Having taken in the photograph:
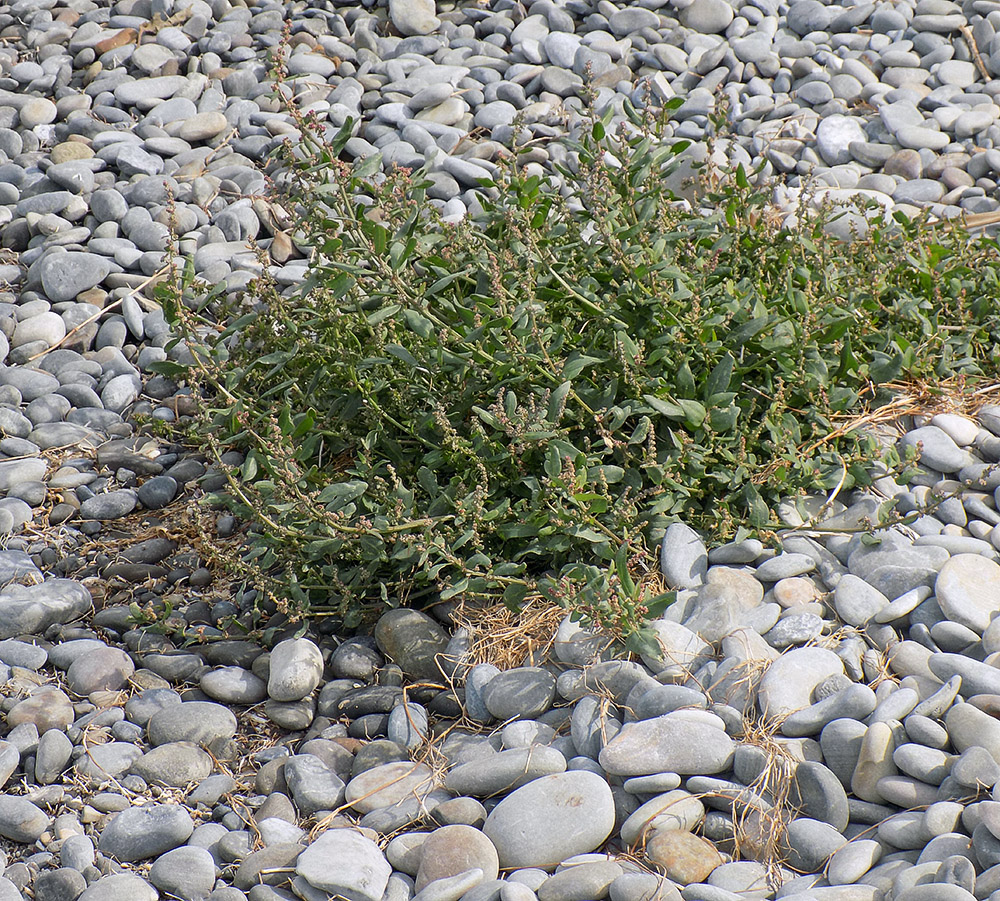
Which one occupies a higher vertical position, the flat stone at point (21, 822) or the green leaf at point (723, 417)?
the green leaf at point (723, 417)

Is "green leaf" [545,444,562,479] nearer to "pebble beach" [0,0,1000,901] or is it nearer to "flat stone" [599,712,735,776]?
"pebble beach" [0,0,1000,901]

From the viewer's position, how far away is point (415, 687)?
264 cm

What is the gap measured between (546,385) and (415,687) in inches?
33.4

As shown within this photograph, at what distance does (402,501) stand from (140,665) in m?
0.85

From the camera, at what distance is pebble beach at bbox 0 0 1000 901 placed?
2.03 meters

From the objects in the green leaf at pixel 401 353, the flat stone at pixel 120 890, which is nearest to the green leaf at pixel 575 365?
the green leaf at pixel 401 353

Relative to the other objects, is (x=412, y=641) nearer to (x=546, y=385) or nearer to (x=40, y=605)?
(x=546, y=385)

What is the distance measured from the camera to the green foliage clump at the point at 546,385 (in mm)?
2564

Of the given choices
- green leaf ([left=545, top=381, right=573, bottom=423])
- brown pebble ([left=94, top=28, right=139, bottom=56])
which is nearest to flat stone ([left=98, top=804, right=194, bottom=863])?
green leaf ([left=545, top=381, right=573, bottom=423])

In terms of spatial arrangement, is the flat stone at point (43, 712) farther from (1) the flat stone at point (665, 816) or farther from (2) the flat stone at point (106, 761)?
(1) the flat stone at point (665, 816)

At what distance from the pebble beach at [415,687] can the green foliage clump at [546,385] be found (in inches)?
6.2

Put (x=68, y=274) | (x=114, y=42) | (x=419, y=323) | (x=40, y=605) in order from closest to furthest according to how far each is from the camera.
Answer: (x=419, y=323)
(x=40, y=605)
(x=68, y=274)
(x=114, y=42)

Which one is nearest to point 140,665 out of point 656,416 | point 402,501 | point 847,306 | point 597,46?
point 402,501

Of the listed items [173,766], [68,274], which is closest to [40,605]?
[173,766]
